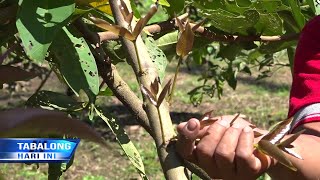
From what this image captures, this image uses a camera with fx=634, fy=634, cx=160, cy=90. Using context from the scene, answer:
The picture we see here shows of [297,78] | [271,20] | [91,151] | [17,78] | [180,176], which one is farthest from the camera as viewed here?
[91,151]

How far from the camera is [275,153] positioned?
0.57 m

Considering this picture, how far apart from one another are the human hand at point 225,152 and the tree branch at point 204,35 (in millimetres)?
248

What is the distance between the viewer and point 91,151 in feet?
12.2

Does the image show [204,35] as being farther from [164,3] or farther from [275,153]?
[275,153]

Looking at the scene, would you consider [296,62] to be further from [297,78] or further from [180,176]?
[180,176]

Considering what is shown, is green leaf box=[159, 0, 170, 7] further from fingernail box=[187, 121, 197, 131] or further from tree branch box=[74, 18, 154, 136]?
fingernail box=[187, 121, 197, 131]

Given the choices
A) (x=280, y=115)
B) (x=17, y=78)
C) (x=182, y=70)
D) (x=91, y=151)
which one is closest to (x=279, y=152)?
(x=17, y=78)

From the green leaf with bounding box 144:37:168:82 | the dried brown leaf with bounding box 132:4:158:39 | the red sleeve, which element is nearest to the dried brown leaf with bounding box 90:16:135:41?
the dried brown leaf with bounding box 132:4:158:39

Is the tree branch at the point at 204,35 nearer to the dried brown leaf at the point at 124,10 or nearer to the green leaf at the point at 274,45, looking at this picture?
the green leaf at the point at 274,45

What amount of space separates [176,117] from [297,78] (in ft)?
10.7

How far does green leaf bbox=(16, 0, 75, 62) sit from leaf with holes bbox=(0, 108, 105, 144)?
327mm

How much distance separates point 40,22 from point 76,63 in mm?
97

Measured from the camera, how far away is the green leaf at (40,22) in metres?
0.74

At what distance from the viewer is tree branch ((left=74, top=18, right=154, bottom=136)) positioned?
0.77 m
